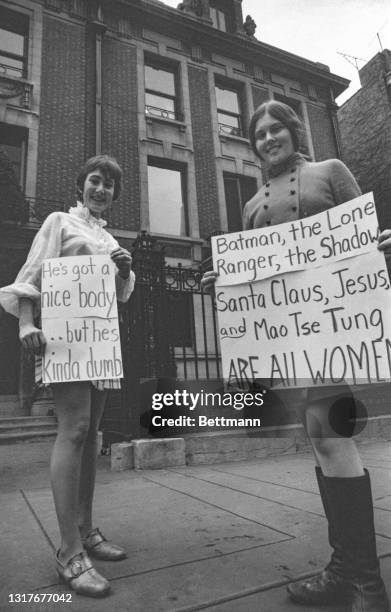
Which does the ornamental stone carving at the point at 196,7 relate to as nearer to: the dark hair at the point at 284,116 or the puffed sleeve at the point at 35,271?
the dark hair at the point at 284,116

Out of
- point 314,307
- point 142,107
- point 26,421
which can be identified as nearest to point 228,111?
point 142,107

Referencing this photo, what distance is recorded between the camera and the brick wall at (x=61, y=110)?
10.2 metres

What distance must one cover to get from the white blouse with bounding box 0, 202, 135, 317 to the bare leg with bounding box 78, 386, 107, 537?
584mm

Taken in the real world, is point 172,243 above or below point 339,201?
above

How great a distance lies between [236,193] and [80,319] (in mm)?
11639

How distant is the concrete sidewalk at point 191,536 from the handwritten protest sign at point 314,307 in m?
0.89

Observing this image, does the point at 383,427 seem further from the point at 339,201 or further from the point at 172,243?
the point at 172,243

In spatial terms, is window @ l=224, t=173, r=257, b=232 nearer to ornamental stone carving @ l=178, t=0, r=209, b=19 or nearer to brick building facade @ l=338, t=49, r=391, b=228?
brick building facade @ l=338, t=49, r=391, b=228

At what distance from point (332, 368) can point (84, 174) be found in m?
1.78

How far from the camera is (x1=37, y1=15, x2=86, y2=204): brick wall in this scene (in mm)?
10242

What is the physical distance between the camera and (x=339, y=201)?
188 centimetres

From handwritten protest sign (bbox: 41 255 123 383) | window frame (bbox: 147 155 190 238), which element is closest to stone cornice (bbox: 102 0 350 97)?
window frame (bbox: 147 155 190 238)

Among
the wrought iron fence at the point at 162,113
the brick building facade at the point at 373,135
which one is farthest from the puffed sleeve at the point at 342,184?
the brick building facade at the point at 373,135

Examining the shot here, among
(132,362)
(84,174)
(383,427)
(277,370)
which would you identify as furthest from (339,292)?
(383,427)
